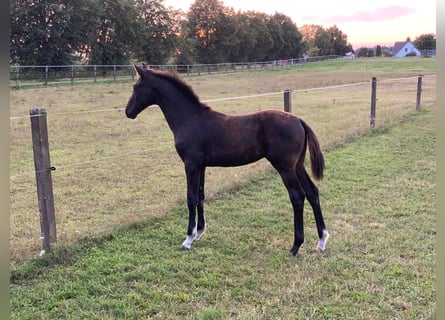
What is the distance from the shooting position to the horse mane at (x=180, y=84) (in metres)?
4.23

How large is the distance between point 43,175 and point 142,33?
129 ft

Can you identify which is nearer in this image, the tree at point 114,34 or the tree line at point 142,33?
the tree line at point 142,33

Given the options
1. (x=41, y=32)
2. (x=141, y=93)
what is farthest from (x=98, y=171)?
(x=41, y=32)

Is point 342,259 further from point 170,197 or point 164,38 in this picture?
point 164,38

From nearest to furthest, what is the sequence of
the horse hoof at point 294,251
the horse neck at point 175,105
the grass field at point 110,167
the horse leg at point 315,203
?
the horse hoof at point 294,251, the horse leg at point 315,203, the horse neck at point 175,105, the grass field at point 110,167

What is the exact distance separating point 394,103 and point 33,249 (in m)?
13.8

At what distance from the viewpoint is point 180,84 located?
4.25m

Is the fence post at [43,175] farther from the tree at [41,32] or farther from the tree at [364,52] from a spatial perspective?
the tree at [364,52]

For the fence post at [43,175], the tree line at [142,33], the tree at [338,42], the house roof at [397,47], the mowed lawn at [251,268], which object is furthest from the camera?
the house roof at [397,47]

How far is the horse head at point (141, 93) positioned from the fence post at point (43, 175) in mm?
911

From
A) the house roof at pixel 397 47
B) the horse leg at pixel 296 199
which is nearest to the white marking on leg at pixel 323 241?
the horse leg at pixel 296 199

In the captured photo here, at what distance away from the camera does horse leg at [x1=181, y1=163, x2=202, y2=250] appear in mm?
4023

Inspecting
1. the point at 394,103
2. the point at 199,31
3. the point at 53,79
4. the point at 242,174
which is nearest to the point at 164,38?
the point at 199,31

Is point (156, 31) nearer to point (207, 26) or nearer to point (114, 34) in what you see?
point (114, 34)
